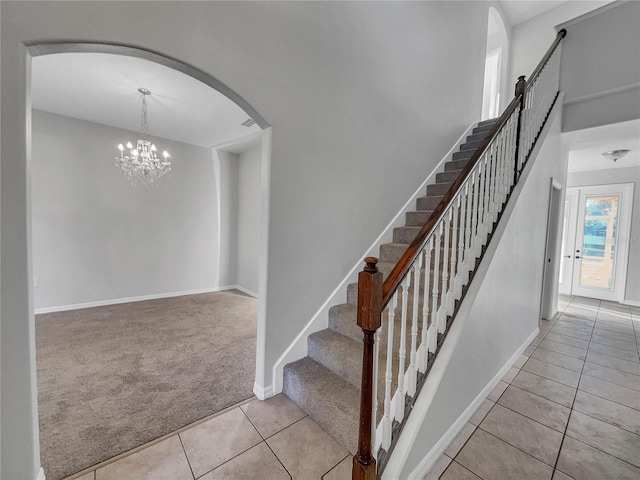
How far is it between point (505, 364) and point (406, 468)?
1.75m

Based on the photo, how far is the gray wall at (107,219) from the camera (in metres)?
3.53

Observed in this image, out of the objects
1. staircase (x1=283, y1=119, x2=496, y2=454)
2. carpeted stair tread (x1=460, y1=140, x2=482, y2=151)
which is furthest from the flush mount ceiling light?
staircase (x1=283, y1=119, x2=496, y2=454)

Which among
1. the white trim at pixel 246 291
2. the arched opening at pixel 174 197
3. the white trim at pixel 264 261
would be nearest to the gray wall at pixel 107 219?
the arched opening at pixel 174 197

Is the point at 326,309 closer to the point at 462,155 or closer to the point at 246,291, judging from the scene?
the point at 462,155

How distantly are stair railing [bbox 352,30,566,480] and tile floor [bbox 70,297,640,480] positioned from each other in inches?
16.6

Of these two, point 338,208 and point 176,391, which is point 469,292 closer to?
point 338,208

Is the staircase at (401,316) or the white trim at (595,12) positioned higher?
the white trim at (595,12)

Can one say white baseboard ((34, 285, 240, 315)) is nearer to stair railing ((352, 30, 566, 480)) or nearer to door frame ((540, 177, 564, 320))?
stair railing ((352, 30, 566, 480))

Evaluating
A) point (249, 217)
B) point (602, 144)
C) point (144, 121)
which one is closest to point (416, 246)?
point (144, 121)

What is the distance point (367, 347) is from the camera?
1.13m

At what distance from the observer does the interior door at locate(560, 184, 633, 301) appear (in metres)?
4.89

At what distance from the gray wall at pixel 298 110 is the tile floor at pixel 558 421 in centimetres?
139

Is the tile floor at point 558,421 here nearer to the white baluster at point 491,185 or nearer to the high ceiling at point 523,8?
the white baluster at point 491,185

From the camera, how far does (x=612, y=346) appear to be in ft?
10.1
